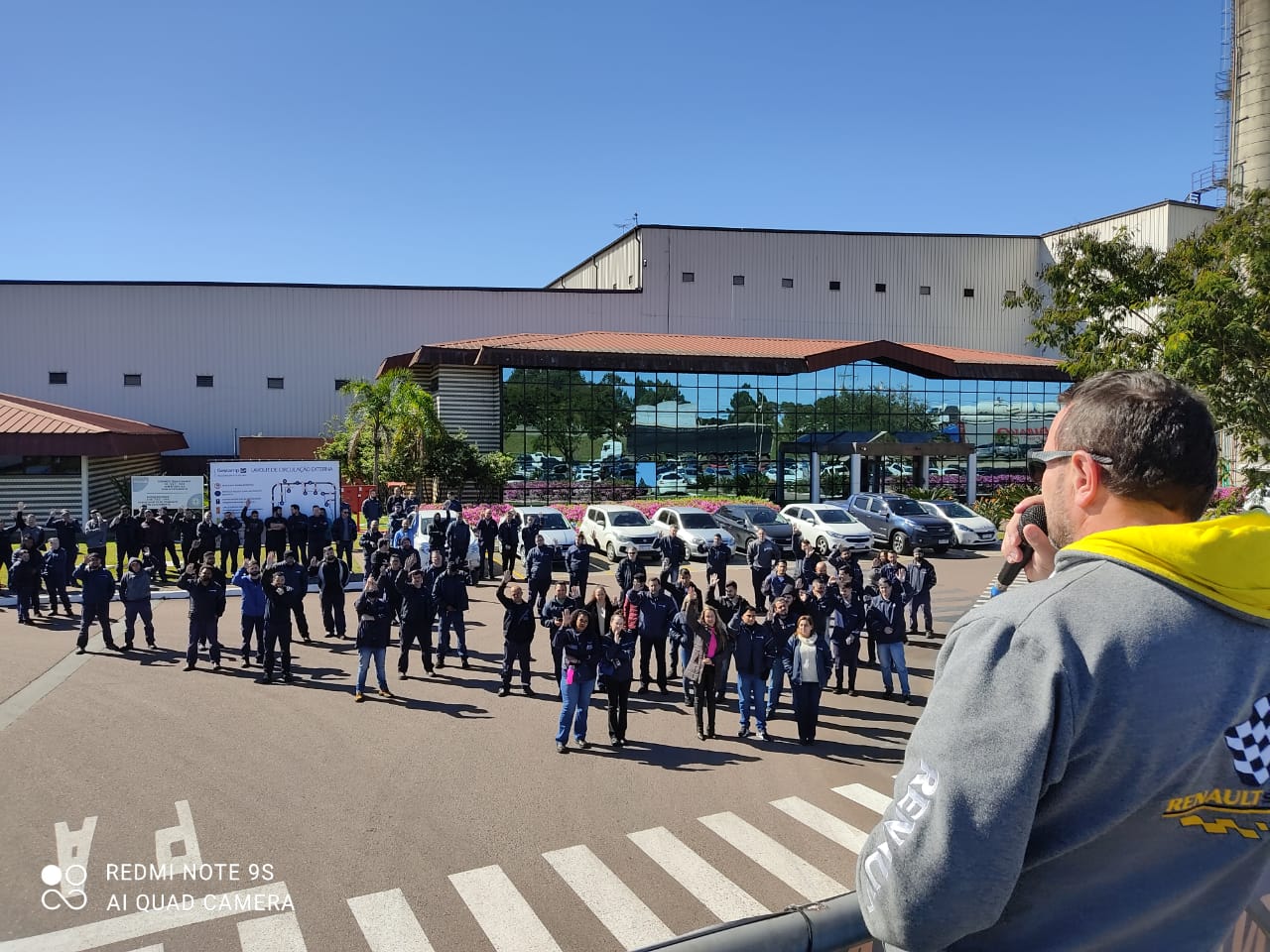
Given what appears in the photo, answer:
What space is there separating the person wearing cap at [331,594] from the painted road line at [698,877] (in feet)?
31.3

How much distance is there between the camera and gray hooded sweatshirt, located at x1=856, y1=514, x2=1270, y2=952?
124 cm

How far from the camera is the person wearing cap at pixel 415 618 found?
13.0 m

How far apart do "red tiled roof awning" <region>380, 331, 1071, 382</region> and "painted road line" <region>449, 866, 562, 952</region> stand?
95.6ft

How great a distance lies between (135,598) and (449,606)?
18.1 ft

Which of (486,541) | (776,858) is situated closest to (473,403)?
(486,541)

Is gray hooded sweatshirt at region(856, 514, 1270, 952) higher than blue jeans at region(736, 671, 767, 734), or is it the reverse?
gray hooded sweatshirt at region(856, 514, 1270, 952)

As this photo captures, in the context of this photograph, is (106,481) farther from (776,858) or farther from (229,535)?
(776,858)

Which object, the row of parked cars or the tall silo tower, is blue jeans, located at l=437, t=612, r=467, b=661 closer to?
the row of parked cars

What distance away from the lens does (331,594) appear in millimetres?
15398

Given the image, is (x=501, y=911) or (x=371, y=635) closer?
(x=501, y=911)

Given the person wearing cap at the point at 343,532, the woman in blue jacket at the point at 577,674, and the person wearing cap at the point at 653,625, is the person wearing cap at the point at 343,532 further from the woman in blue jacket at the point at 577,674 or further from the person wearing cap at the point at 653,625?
the woman in blue jacket at the point at 577,674

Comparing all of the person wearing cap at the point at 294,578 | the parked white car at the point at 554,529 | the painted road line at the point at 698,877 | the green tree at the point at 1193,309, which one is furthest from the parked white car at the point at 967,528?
the painted road line at the point at 698,877

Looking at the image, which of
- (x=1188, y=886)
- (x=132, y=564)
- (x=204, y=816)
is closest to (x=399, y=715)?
(x=204, y=816)

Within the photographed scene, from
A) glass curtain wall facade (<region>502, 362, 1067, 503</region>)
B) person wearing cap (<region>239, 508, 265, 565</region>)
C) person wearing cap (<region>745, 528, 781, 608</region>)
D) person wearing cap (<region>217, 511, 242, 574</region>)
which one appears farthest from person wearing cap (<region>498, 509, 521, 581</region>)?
glass curtain wall facade (<region>502, 362, 1067, 503</region>)
